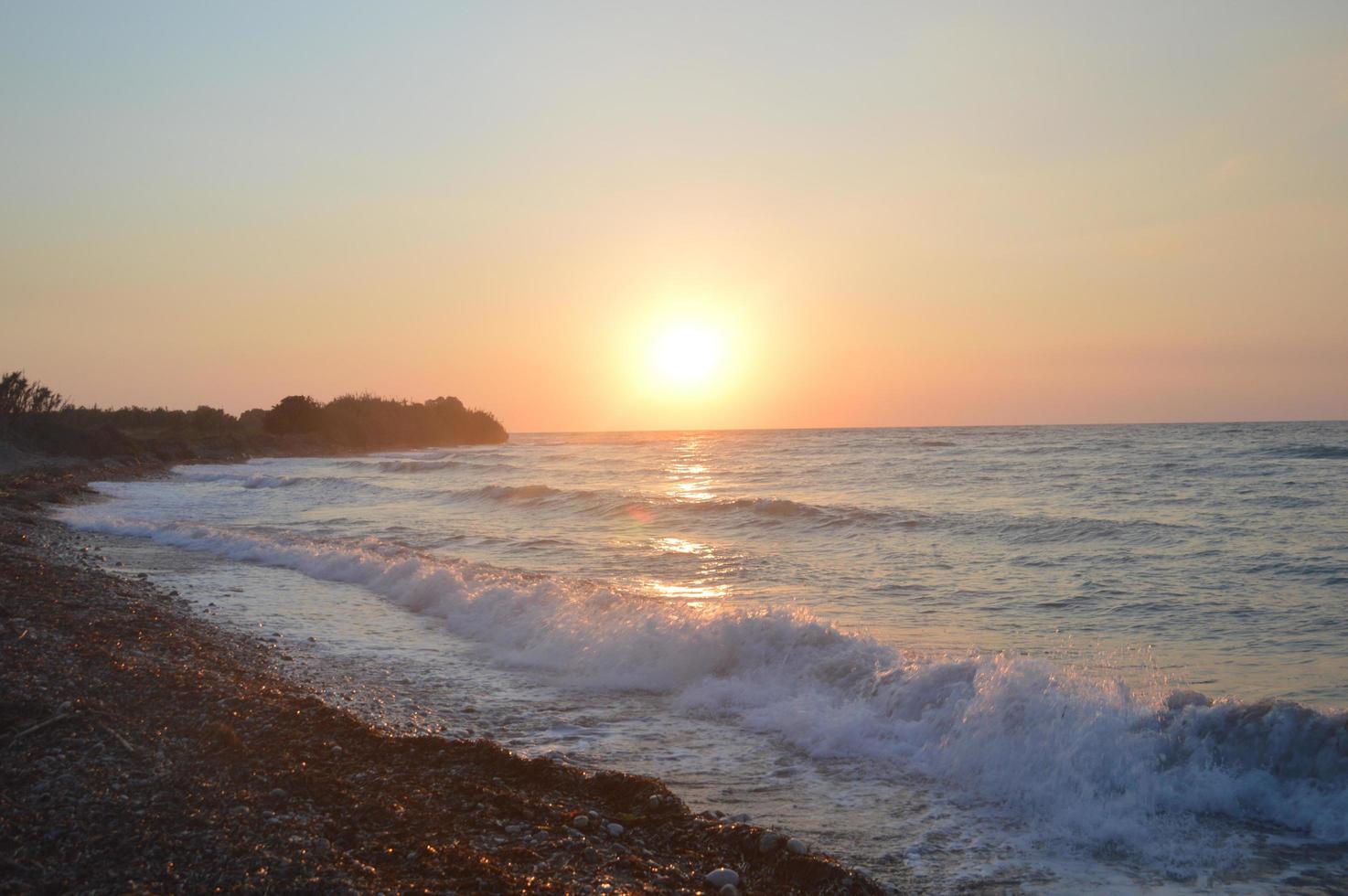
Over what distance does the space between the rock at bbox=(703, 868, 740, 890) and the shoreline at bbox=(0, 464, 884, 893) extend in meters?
0.04

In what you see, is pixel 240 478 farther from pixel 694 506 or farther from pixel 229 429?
pixel 229 429

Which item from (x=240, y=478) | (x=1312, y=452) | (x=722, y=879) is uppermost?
(x=1312, y=452)

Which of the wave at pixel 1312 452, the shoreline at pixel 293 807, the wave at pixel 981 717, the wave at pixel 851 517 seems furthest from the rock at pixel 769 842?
the wave at pixel 1312 452

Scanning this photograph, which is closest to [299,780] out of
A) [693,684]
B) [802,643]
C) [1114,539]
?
[693,684]

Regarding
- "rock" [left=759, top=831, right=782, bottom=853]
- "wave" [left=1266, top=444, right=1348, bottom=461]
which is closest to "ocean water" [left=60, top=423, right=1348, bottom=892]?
"rock" [left=759, top=831, right=782, bottom=853]

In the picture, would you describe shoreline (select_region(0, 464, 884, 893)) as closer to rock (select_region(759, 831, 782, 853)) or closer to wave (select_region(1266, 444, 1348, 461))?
rock (select_region(759, 831, 782, 853))

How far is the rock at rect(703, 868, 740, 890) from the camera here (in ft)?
14.4

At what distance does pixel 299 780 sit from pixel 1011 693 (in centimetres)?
531

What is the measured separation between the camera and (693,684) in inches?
349

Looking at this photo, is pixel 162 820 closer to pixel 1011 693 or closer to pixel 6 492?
pixel 1011 693

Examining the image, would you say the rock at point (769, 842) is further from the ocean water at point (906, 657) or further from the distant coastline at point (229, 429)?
the distant coastline at point (229, 429)

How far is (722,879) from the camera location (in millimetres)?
4430

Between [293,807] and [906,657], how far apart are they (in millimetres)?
5614

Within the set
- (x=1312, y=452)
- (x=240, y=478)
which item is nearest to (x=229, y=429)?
(x=240, y=478)
